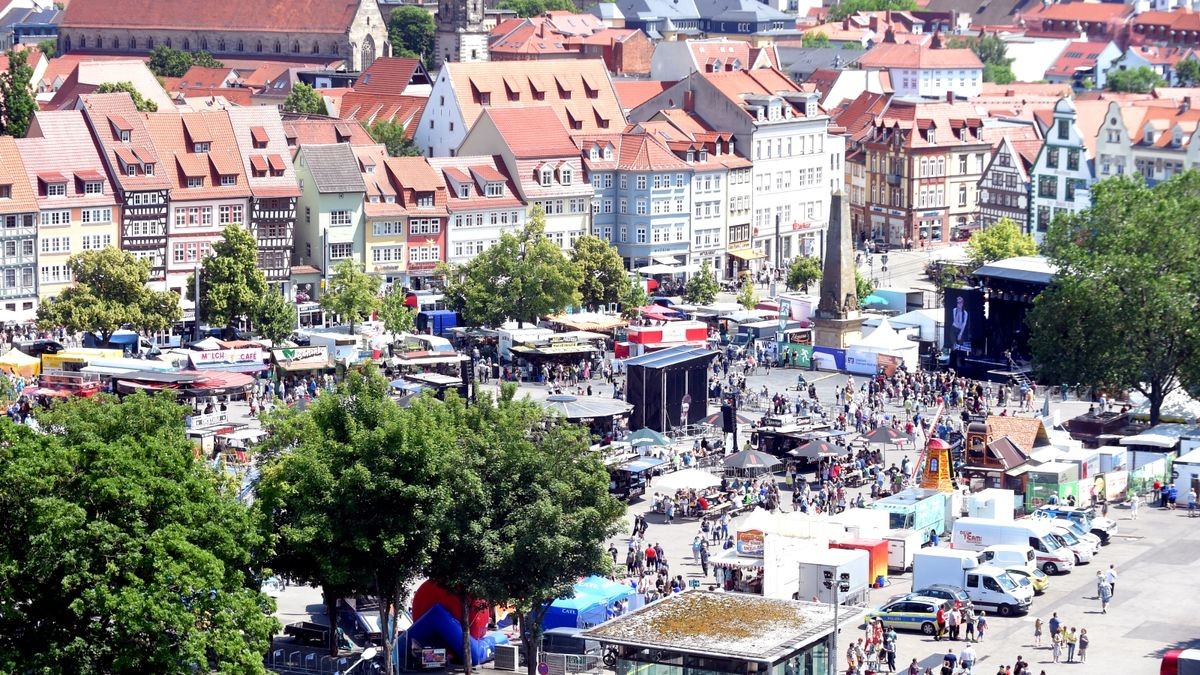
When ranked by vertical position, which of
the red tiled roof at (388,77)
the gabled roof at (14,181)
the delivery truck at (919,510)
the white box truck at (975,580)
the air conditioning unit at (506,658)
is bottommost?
the air conditioning unit at (506,658)

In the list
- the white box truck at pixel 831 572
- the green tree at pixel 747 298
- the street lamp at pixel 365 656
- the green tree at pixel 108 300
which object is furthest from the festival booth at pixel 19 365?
the white box truck at pixel 831 572

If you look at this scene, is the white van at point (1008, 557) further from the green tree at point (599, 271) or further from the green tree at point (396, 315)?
the green tree at point (599, 271)

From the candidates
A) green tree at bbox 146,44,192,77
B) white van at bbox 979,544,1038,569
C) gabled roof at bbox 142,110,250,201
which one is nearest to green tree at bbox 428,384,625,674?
white van at bbox 979,544,1038,569

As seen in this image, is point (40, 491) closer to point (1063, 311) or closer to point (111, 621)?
point (111, 621)

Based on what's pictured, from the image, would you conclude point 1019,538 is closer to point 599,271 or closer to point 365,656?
point 365,656

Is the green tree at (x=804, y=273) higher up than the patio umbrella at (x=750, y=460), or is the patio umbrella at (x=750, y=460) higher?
the green tree at (x=804, y=273)

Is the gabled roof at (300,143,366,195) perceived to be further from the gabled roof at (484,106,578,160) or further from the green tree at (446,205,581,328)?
the green tree at (446,205,581,328)

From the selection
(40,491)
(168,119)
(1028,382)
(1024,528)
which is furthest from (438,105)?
(40,491)
